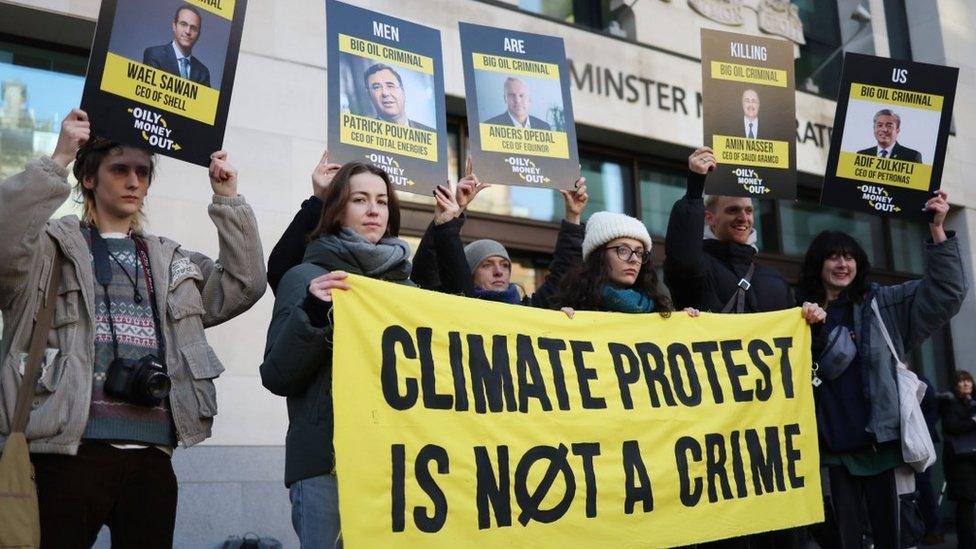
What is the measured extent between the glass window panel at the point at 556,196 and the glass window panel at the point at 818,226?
210cm

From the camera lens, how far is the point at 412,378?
3.39 m

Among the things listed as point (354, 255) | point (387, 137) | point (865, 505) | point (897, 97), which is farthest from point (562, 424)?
point (897, 97)

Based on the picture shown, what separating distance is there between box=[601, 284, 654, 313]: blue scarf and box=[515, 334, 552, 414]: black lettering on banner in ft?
1.69

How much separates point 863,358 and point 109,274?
10.8 ft

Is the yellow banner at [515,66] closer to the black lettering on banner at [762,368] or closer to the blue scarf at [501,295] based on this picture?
the blue scarf at [501,295]

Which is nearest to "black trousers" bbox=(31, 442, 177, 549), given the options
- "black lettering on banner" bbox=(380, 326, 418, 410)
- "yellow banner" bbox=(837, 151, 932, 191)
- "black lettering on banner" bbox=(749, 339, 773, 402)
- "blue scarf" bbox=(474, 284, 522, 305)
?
"black lettering on banner" bbox=(380, 326, 418, 410)

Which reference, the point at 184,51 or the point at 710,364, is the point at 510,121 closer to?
the point at 710,364

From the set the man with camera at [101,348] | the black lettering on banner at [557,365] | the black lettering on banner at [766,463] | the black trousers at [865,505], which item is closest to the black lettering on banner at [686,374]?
the black lettering on banner at [766,463]

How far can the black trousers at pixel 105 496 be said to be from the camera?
294cm

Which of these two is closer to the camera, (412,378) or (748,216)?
(412,378)

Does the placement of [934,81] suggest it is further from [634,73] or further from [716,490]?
[634,73]

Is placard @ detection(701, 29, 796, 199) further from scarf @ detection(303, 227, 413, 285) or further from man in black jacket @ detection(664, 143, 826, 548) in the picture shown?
scarf @ detection(303, 227, 413, 285)

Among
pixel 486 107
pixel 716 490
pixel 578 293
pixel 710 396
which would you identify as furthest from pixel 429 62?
pixel 716 490

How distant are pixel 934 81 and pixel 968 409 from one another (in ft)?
14.9
